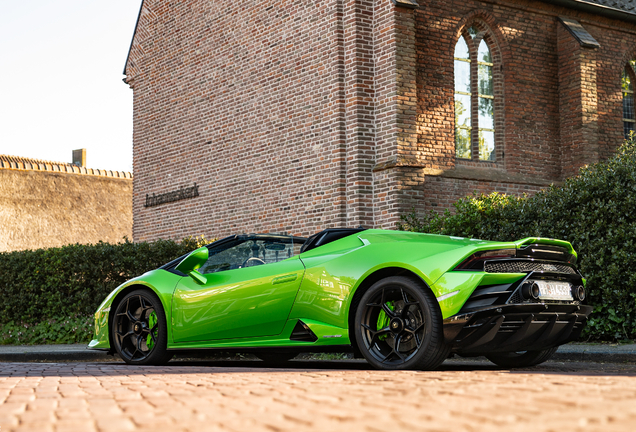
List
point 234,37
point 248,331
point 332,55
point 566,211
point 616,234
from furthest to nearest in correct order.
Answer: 1. point 234,37
2. point 332,55
3. point 566,211
4. point 616,234
5. point 248,331

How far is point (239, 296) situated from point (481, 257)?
2234 millimetres

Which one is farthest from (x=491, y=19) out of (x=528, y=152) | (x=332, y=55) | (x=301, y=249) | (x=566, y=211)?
(x=301, y=249)

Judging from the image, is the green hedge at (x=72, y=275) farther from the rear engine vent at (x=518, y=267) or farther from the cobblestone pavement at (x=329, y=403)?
the rear engine vent at (x=518, y=267)

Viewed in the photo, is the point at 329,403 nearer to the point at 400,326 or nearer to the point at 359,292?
the point at 400,326

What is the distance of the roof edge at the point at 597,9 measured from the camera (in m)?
15.9

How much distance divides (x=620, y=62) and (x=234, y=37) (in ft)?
30.9

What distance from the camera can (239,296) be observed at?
20.2 ft

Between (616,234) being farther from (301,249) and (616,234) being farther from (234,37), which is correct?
(234,37)

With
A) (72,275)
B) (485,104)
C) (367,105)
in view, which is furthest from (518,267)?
(485,104)

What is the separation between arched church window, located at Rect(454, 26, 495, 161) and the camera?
1483 centimetres

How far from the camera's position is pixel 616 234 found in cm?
763

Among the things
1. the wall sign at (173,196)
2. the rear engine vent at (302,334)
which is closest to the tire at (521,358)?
the rear engine vent at (302,334)

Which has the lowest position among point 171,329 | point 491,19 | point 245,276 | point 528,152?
point 171,329

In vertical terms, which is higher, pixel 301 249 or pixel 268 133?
pixel 268 133
